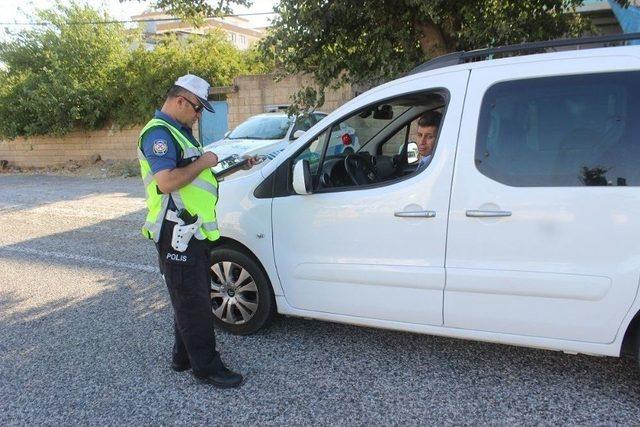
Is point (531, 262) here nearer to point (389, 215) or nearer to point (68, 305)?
point (389, 215)

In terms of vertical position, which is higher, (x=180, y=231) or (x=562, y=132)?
(x=562, y=132)

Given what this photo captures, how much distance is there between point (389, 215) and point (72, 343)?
2660 mm

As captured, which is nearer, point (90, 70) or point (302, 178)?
point (302, 178)

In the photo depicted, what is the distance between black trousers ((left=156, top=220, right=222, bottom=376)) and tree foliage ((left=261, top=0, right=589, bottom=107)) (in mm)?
3379

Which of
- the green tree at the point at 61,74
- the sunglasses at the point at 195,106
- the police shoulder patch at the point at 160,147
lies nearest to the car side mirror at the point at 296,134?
the sunglasses at the point at 195,106

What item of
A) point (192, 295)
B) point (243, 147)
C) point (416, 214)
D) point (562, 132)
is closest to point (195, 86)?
point (192, 295)

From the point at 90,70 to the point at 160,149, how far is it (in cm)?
1701

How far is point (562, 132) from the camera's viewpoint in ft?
8.93

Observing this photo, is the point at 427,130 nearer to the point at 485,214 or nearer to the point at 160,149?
the point at 485,214

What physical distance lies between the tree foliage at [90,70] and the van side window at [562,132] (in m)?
14.7

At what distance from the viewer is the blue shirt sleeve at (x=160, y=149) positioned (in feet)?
9.24

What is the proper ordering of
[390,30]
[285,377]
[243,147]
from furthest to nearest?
[243,147]
[390,30]
[285,377]

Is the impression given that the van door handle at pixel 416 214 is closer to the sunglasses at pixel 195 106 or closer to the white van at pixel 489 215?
the white van at pixel 489 215

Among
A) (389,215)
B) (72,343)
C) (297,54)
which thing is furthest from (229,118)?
(389,215)
